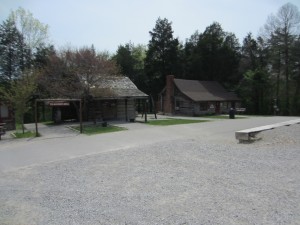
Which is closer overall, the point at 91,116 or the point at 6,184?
the point at 6,184

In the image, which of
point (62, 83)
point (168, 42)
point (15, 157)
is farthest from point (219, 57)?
point (15, 157)

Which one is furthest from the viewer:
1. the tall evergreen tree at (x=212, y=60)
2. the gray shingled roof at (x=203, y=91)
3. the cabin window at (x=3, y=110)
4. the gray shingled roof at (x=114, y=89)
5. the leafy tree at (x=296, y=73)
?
the tall evergreen tree at (x=212, y=60)

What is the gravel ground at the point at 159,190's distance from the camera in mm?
5621

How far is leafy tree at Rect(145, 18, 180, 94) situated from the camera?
55531 millimetres

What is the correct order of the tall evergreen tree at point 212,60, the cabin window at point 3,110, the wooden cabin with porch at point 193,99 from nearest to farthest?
the cabin window at point 3,110, the wooden cabin with porch at point 193,99, the tall evergreen tree at point 212,60

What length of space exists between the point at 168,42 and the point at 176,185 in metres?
51.4

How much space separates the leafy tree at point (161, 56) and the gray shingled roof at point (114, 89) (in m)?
20.9

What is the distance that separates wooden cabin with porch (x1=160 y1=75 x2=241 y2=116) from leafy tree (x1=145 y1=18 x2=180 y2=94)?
877 cm

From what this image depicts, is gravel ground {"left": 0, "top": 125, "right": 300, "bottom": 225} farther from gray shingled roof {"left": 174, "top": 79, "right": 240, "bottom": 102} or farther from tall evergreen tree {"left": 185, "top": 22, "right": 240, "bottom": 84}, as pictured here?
tall evergreen tree {"left": 185, "top": 22, "right": 240, "bottom": 84}

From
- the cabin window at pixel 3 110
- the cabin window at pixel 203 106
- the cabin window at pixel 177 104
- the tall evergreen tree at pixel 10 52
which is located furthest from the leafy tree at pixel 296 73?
the tall evergreen tree at pixel 10 52

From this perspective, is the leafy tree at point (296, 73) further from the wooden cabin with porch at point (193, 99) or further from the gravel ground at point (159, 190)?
the gravel ground at point (159, 190)

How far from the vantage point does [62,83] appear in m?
27.8

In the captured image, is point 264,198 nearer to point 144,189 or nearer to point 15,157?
point 144,189

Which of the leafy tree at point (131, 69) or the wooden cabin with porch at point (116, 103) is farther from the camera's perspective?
the leafy tree at point (131, 69)
